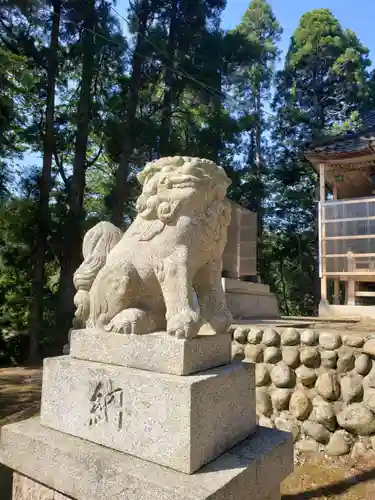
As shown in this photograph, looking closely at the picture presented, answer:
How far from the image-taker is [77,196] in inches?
365

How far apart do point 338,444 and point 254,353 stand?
3.76ft

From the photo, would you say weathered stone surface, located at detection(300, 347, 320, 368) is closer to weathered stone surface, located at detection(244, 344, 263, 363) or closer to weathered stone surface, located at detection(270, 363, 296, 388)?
weathered stone surface, located at detection(270, 363, 296, 388)

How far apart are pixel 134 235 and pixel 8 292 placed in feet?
27.1

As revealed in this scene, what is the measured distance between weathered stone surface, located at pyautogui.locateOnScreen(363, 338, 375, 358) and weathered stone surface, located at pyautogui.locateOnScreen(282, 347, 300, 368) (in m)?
0.66

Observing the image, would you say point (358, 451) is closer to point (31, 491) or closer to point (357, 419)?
point (357, 419)

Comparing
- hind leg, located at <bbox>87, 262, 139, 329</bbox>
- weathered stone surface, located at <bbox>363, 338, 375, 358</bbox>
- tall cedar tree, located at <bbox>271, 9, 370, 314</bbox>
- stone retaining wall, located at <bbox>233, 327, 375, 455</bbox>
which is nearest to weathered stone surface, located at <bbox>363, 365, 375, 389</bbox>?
stone retaining wall, located at <bbox>233, 327, 375, 455</bbox>

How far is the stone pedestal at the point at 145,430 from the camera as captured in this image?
4.68 ft

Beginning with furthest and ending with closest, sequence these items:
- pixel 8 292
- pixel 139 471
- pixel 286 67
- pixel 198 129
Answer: pixel 286 67
pixel 198 129
pixel 8 292
pixel 139 471

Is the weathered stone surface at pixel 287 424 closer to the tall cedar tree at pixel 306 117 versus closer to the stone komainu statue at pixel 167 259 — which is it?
the stone komainu statue at pixel 167 259

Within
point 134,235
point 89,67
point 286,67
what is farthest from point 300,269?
point 134,235

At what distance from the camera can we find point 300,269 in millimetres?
14828

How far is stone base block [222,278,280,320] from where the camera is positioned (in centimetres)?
618

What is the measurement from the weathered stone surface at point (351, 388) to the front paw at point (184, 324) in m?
2.55

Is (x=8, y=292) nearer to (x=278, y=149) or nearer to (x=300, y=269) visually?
(x=300, y=269)
